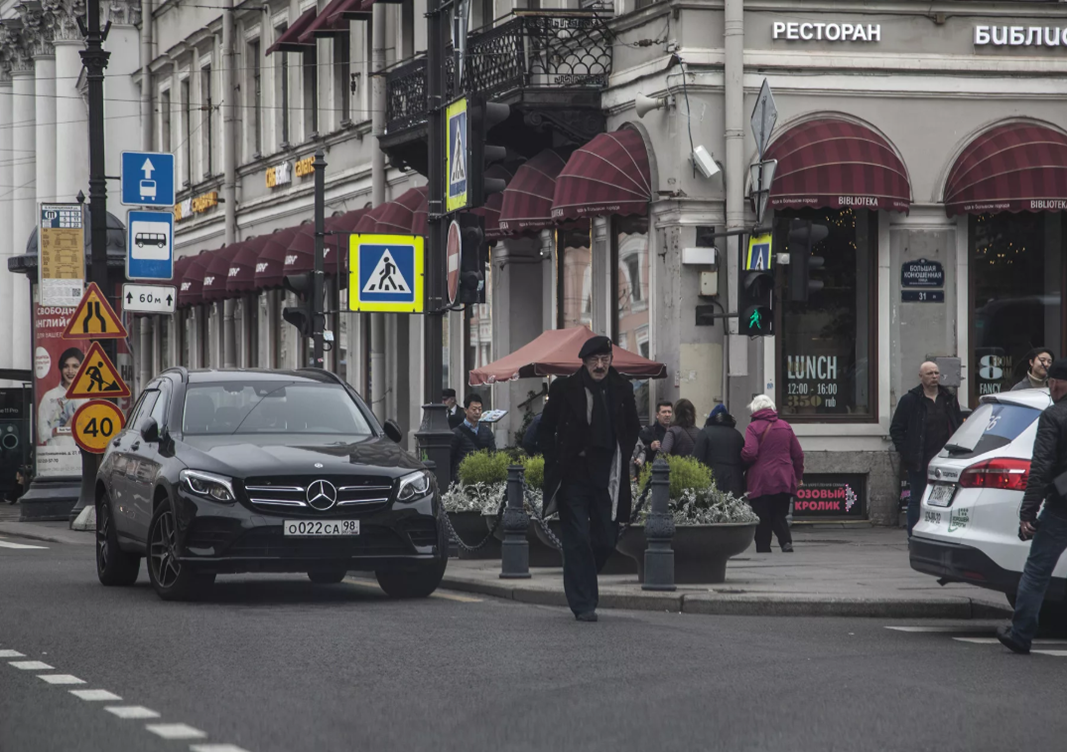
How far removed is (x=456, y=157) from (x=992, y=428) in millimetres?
6713

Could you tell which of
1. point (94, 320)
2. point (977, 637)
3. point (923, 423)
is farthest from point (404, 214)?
point (977, 637)

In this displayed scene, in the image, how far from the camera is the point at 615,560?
53.2 feet

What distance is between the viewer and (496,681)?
9383 mm

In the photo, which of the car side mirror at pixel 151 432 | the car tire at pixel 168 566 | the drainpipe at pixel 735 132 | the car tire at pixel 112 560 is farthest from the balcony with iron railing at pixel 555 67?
the car tire at pixel 168 566

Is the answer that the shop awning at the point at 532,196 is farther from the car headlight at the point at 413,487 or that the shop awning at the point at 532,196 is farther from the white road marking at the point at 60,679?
the white road marking at the point at 60,679

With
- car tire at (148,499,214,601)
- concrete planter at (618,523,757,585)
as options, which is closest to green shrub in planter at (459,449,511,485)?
concrete planter at (618,523,757,585)

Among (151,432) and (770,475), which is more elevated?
(151,432)

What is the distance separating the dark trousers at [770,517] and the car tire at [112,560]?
21.1 feet

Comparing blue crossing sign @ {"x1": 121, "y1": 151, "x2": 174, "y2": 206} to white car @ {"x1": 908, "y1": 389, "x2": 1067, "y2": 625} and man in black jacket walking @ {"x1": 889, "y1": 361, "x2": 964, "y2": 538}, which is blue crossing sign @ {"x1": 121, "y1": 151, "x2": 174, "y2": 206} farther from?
white car @ {"x1": 908, "y1": 389, "x2": 1067, "y2": 625}

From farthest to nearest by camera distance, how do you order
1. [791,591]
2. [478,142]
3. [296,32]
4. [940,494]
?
[296,32] → [478,142] → [791,591] → [940,494]

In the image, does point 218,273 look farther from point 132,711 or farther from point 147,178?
point 132,711

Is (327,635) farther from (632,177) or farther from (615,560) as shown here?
(632,177)

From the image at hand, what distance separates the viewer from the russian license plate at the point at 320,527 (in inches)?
520

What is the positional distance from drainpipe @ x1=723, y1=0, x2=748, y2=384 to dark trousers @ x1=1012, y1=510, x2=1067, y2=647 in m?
11.9
